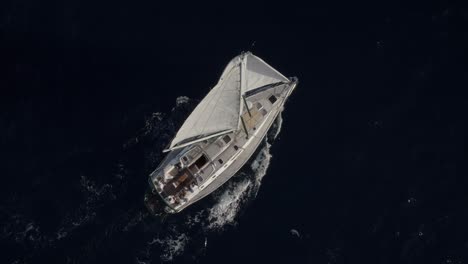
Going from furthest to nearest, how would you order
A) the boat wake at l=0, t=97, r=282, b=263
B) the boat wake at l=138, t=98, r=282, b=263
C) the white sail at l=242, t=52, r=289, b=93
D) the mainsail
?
the white sail at l=242, t=52, r=289, b=93, the boat wake at l=138, t=98, r=282, b=263, the boat wake at l=0, t=97, r=282, b=263, the mainsail

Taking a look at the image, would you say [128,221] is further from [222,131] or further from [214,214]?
[222,131]

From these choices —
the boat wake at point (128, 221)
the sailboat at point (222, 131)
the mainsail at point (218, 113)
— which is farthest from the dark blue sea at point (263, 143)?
the mainsail at point (218, 113)

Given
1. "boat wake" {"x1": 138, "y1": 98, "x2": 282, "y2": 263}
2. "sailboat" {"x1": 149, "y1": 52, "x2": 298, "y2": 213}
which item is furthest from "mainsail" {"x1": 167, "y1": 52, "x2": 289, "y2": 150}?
"boat wake" {"x1": 138, "y1": 98, "x2": 282, "y2": 263}

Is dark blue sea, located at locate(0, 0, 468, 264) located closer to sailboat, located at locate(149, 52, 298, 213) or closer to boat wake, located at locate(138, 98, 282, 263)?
boat wake, located at locate(138, 98, 282, 263)

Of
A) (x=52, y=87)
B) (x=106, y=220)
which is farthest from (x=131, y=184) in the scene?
(x=52, y=87)

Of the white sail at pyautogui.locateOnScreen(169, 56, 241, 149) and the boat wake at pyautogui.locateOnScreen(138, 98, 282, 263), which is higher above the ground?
the white sail at pyautogui.locateOnScreen(169, 56, 241, 149)

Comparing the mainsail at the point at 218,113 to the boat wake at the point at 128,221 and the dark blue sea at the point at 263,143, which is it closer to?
the dark blue sea at the point at 263,143

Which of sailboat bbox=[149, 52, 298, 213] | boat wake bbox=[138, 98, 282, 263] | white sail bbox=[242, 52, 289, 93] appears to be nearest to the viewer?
A: sailboat bbox=[149, 52, 298, 213]

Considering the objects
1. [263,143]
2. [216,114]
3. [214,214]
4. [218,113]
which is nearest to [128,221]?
[214,214]
